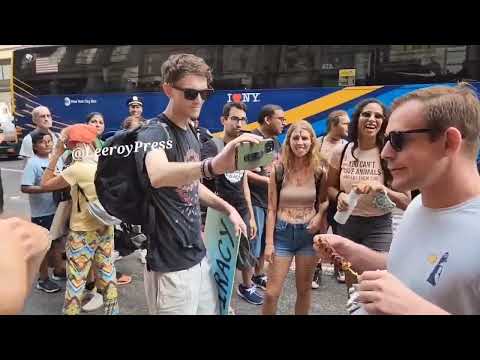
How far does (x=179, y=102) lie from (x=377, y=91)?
3.70 feet

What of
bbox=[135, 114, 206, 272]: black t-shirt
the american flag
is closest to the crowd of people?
bbox=[135, 114, 206, 272]: black t-shirt

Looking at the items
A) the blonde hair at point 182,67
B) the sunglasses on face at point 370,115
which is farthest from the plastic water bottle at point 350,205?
the blonde hair at point 182,67

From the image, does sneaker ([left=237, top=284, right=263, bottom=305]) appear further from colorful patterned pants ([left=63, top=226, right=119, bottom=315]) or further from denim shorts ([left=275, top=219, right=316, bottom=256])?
colorful patterned pants ([left=63, top=226, right=119, bottom=315])

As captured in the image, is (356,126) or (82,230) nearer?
(356,126)

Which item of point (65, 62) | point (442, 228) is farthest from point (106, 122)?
point (442, 228)

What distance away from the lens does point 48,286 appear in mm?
2766

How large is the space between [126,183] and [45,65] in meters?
0.93

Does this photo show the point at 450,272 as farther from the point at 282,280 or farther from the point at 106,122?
the point at 106,122

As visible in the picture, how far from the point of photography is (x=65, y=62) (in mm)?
2326

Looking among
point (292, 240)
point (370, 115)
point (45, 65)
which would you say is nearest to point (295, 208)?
point (292, 240)

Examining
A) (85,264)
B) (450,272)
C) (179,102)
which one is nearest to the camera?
(450,272)

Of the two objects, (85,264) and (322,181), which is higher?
(322,181)

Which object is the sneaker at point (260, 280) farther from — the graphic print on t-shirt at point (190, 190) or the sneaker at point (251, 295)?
the graphic print on t-shirt at point (190, 190)

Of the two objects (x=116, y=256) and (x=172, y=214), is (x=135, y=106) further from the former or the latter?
(x=116, y=256)
